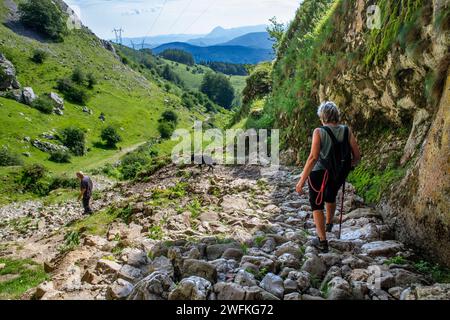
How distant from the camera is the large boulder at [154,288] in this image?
4.35 metres

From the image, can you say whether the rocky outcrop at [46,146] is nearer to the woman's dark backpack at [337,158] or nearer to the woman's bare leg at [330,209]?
the woman's bare leg at [330,209]

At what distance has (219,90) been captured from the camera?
18738 centimetres

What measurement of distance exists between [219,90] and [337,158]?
7312 inches

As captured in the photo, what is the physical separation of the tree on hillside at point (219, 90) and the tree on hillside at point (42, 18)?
79.9 metres

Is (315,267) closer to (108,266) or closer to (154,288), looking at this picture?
Result: (154,288)

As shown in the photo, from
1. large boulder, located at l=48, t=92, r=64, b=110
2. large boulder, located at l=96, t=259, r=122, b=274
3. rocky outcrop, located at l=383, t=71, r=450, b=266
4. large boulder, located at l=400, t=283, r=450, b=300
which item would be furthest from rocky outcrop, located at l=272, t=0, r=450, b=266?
large boulder, located at l=48, t=92, r=64, b=110

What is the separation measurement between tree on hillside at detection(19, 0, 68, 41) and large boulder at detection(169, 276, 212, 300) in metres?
137

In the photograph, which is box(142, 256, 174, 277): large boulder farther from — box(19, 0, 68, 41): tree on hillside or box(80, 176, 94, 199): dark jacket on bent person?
box(19, 0, 68, 41): tree on hillside

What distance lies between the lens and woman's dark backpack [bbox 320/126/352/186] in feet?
17.9

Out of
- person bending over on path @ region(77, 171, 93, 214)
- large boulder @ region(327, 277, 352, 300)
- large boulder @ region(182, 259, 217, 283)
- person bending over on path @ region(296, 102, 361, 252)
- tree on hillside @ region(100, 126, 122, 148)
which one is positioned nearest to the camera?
large boulder @ region(327, 277, 352, 300)

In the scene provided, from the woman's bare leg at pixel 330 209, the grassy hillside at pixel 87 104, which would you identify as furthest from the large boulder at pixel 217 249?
the grassy hillside at pixel 87 104

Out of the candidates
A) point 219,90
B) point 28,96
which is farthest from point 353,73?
point 219,90
